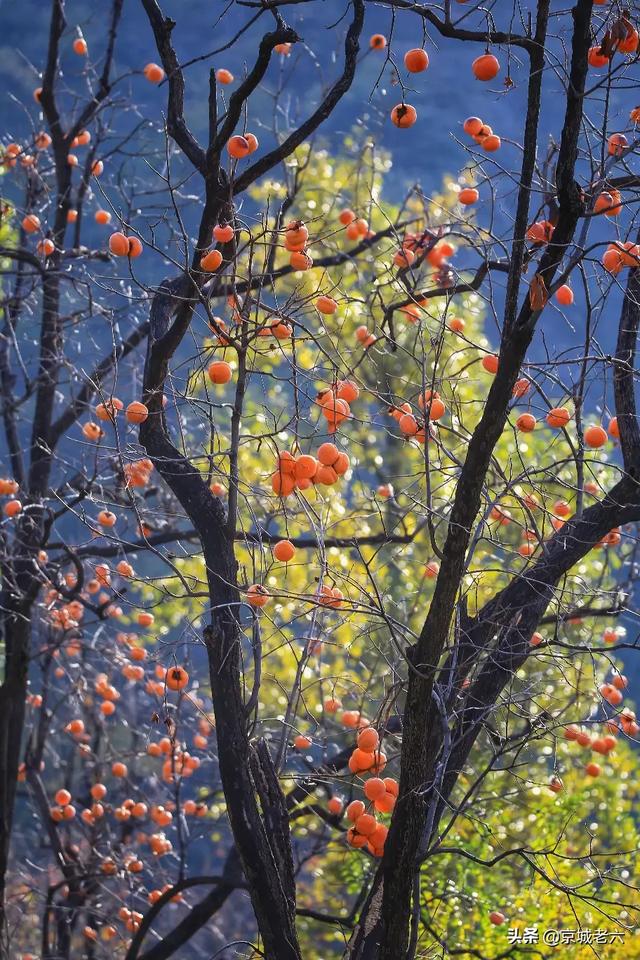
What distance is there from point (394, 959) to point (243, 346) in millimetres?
1758

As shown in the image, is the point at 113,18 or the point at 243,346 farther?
the point at 113,18

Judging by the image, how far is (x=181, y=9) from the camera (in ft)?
45.2

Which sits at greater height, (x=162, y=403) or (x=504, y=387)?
(x=162, y=403)

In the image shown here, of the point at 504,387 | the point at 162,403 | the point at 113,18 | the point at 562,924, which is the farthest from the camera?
the point at 113,18

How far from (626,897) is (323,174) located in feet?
27.6

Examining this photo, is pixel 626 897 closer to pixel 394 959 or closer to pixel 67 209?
pixel 394 959

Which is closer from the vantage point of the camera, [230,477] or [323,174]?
[230,477]

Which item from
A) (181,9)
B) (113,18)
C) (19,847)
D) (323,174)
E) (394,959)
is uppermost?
(181,9)

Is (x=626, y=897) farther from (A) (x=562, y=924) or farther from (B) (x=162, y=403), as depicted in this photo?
(B) (x=162, y=403)

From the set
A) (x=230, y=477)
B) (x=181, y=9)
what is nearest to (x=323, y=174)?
(x=181, y=9)

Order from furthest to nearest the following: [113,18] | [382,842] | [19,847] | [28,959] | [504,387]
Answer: [19,847] < [28,959] < [113,18] < [382,842] < [504,387]

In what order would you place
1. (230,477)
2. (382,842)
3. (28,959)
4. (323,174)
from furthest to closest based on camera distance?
1. (323,174)
2. (28,959)
3. (382,842)
4. (230,477)

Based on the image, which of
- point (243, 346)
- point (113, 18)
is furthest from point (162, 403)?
point (113, 18)

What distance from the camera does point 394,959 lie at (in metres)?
2.61
